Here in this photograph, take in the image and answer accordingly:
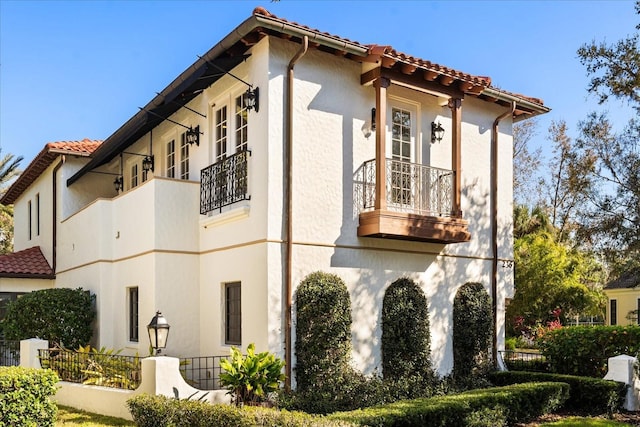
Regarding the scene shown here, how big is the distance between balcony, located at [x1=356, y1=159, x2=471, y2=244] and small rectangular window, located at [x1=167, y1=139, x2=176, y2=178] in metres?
5.55

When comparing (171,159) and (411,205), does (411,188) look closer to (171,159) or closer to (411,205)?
(411,205)

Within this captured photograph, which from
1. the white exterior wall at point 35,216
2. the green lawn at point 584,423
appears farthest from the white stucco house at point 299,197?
the white exterior wall at point 35,216

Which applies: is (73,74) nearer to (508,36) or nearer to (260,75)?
(260,75)

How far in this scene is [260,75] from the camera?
11.9 metres

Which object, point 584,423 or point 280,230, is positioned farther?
point 280,230

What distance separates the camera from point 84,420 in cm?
1077

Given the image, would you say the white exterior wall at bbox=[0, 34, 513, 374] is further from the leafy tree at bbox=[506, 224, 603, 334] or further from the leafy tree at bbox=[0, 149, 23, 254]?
the leafy tree at bbox=[0, 149, 23, 254]

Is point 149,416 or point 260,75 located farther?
point 260,75

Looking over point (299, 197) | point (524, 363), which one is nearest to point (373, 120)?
point (299, 197)

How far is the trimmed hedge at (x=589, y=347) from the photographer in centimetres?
1388

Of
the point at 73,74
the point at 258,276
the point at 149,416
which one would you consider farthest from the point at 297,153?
the point at 73,74

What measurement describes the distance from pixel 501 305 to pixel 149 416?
898cm

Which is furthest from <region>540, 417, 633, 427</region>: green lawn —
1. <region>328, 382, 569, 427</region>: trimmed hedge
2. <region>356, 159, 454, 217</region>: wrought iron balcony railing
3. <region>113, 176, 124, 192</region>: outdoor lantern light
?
<region>113, 176, 124, 192</region>: outdoor lantern light

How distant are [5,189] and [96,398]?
102ft
